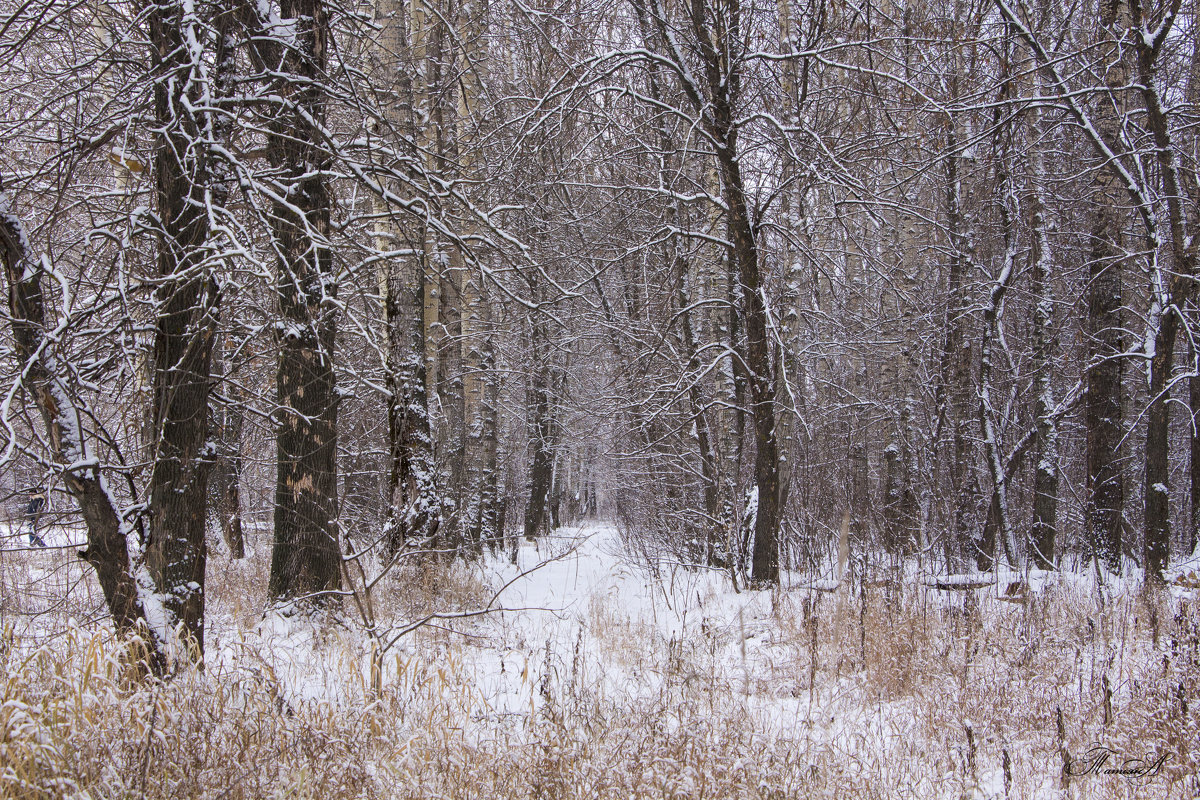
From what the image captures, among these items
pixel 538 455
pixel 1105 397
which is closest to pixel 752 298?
pixel 1105 397

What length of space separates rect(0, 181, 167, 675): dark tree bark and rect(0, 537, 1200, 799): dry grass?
278 mm

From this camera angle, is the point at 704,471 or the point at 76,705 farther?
the point at 704,471

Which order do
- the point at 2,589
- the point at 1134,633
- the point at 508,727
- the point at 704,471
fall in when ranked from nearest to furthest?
the point at 508,727, the point at 1134,633, the point at 2,589, the point at 704,471

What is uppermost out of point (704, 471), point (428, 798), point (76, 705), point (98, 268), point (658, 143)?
point (658, 143)

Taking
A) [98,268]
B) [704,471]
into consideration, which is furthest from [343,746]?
[704,471]

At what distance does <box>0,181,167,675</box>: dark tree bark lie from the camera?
3.47 meters

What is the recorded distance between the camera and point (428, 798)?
2.68m

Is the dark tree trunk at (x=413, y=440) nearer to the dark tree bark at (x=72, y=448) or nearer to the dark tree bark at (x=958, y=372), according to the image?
the dark tree bark at (x=72, y=448)

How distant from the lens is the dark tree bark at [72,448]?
3.47 m

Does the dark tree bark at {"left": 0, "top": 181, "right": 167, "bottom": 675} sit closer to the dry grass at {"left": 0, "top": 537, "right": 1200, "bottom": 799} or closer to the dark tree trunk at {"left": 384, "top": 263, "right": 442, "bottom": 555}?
the dry grass at {"left": 0, "top": 537, "right": 1200, "bottom": 799}

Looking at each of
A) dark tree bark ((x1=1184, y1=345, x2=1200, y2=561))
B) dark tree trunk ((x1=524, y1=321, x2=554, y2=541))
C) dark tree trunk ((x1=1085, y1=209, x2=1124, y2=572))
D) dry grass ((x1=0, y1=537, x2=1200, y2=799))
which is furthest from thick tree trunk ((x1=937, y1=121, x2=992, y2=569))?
dark tree trunk ((x1=524, y1=321, x2=554, y2=541))

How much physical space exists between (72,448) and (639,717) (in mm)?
3219

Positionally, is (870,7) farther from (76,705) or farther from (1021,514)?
(1021,514)

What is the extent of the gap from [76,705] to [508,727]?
1.85 meters
